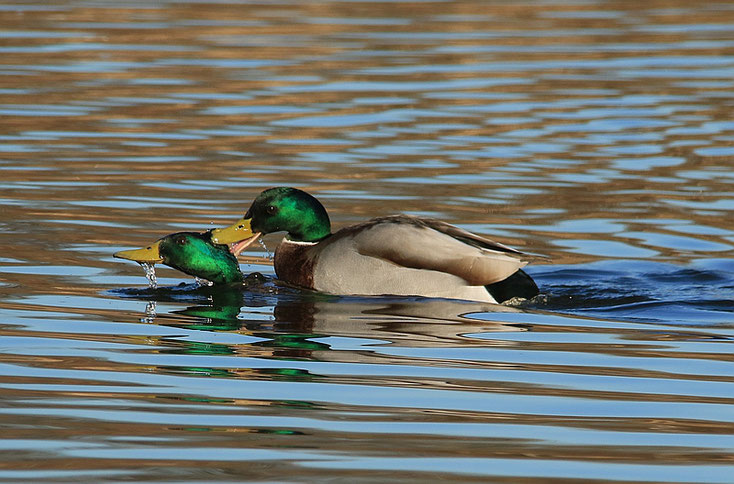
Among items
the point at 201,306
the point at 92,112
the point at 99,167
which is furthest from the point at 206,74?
the point at 201,306

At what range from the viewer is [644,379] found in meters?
6.49

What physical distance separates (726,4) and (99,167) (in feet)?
55.3

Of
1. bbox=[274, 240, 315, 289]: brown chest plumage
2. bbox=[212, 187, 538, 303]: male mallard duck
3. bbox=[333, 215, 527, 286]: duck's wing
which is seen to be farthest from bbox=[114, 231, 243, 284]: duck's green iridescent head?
bbox=[333, 215, 527, 286]: duck's wing

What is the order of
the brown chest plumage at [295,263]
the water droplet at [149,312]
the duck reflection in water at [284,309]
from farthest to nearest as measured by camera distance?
1. the brown chest plumage at [295,263]
2. the water droplet at [149,312]
3. the duck reflection in water at [284,309]

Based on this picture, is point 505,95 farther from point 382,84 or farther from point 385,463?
point 385,463

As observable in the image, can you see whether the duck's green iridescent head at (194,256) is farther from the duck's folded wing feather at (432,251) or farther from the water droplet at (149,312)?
the duck's folded wing feather at (432,251)

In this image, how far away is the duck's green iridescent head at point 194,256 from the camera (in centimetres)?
887

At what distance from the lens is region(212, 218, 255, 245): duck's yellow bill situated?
360 inches

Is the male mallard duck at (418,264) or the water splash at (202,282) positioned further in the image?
the water splash at (202,282)

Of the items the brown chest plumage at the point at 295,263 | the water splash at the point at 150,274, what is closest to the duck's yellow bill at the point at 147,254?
the water splash at the point at 150,274

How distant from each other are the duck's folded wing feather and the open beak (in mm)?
905

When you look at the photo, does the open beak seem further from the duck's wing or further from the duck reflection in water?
the duck's wing

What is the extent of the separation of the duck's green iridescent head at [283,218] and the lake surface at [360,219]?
1.31 feet

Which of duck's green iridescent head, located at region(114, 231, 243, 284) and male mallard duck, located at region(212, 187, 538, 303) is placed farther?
duck's green iridescent head, located at region(114, 231, 243, 284)
